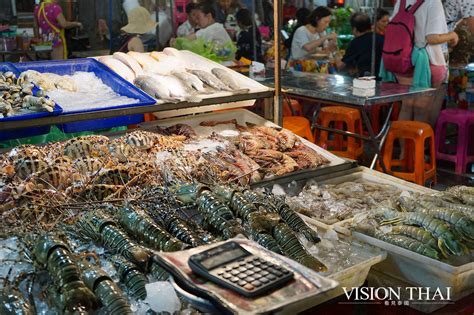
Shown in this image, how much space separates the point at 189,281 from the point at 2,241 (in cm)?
98

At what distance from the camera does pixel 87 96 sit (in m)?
3.50

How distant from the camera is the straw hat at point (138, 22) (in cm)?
782

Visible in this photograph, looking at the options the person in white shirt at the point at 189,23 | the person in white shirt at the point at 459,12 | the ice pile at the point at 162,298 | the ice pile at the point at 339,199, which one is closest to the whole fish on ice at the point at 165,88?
the ice pile at the point at 339,199

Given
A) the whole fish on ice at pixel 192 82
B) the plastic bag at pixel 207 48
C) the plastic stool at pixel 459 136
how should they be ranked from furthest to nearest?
the plastic bag at pixel 207 48
the plastic stool at pixel 459 136
the whole fish on ice at pixel 192 82

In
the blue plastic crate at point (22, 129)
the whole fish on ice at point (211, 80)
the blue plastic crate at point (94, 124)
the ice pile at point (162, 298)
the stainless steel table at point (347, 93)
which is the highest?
the whole fish on ice at point (211, 80)

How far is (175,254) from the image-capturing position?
1855 mm

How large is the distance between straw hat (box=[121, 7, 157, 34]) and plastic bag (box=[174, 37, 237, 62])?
22.8 inches

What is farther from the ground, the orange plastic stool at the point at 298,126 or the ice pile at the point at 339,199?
the ice pile at the point at 339,199

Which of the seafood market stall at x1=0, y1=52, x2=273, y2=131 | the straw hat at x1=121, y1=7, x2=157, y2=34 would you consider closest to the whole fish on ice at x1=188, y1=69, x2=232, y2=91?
the seafood market stall at x1=0, y1=52, x2=273, y2=131

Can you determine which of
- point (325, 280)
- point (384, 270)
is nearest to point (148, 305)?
point (325, 280)

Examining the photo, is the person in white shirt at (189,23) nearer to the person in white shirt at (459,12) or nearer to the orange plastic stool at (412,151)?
the orange plastic stool at (412,151)

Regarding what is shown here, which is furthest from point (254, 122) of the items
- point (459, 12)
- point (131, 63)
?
point (459, 12)

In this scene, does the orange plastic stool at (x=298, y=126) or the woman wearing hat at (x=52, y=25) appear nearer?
the orange plastic stool at (x=298, y=126)

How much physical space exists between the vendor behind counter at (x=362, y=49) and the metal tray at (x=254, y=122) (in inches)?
190
